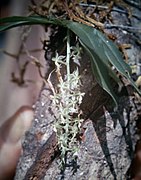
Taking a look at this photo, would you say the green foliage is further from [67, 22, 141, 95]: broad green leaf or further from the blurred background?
the blurred background

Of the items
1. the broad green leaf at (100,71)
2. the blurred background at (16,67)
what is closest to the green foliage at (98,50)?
the broad green leaf at (100,71)

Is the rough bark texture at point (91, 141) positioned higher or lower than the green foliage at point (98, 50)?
lower

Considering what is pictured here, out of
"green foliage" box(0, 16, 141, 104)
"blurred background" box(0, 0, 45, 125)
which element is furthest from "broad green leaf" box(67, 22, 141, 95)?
"blurred background" box(0, 0, 45, 125)

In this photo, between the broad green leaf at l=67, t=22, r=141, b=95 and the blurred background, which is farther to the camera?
the blurred background

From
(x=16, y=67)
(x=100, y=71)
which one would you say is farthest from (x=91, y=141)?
(x=16, y=67)

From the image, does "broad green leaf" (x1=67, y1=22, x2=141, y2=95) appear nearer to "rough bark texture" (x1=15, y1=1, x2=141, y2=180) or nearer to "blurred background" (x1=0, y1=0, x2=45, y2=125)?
"rough bark texture" (x1=15, y1=1, x2=141, y2=180)

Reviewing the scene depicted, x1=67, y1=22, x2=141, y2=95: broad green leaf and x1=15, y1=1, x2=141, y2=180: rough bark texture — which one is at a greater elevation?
x1=67, y1=22, x2=141, y2=95: broad green leaf

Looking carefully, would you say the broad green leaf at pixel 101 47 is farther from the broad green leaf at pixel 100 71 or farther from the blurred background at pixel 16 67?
the blurred background at pixel 16 67
